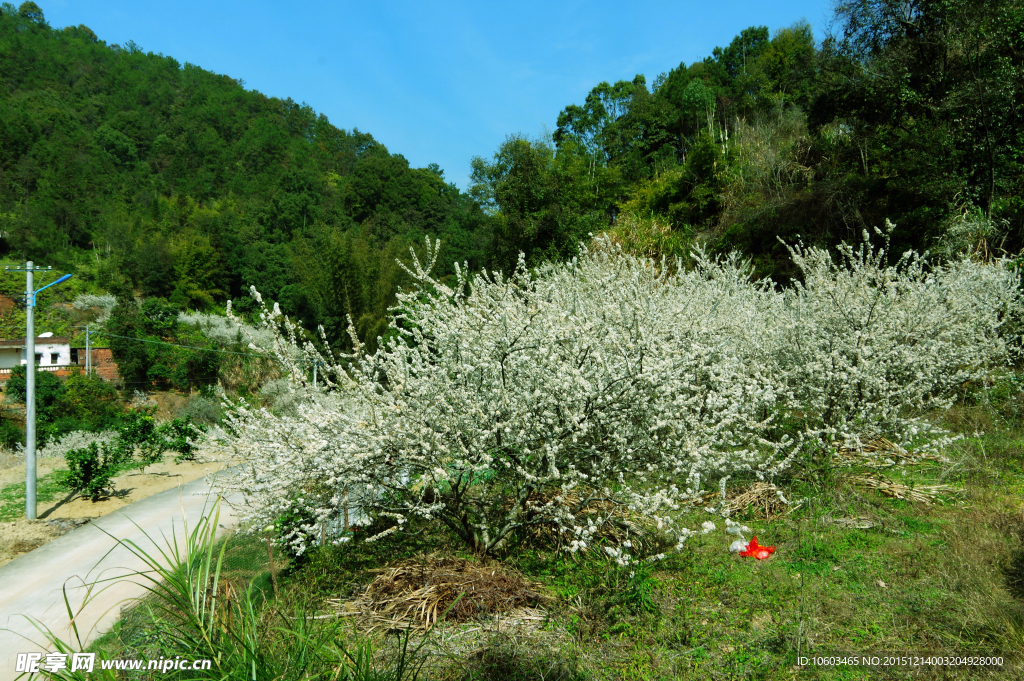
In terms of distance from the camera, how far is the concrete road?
5.36 metres

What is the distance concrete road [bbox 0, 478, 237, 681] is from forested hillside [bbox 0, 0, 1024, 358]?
15.1 feet

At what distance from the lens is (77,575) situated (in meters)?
5.70

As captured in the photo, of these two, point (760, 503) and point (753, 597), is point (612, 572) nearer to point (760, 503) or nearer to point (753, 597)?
point (753, 597)

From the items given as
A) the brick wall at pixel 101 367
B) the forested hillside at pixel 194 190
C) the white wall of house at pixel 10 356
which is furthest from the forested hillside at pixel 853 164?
the white wall of house at pixel 10 356

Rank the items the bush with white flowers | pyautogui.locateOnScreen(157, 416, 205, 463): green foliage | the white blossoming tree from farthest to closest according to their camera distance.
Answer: pyautogui.locateOnScreen(157, 416, 205, 463): green foliage
the bush with white flowers
the white blossoming tree

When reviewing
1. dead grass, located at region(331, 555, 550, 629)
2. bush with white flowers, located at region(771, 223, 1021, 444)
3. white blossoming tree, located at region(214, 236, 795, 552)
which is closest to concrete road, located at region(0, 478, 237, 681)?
white blossoming tree, located at region(214, 236, 795, 552)

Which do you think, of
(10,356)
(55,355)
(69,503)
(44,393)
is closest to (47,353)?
(55,355)

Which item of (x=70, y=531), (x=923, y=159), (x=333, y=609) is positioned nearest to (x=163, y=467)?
(x=70, y=531)

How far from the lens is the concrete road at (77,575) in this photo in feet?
17.6

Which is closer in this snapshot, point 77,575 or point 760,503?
point 760,503

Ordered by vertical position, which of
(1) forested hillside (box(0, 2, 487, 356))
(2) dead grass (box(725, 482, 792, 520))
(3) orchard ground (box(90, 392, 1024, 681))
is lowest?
(3) orchard ground (box(90, 392, 1024, 681))

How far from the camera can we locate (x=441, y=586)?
393 cm

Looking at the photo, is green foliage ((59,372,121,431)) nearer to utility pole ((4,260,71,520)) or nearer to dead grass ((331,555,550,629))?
utility pole ((4,260,71,520))

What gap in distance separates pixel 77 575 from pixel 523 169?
19.9 m
